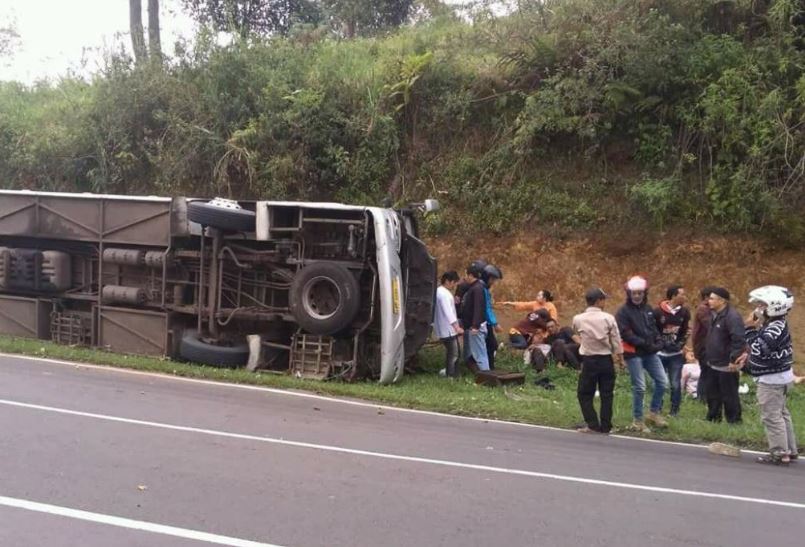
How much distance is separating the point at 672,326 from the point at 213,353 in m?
6.50

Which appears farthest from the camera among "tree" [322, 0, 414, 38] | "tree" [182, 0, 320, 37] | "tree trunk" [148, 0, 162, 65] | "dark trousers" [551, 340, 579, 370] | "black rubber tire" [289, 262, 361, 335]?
"tree" [182, 0, 320, 37]

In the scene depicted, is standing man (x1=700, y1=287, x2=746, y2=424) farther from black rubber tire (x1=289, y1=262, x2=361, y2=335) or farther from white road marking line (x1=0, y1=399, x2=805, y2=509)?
black rubber tire (x1=289, y1=262, x2=361, y2=335)

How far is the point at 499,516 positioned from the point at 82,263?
9.67m

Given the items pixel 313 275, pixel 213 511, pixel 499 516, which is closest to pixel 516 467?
pixel 499 516

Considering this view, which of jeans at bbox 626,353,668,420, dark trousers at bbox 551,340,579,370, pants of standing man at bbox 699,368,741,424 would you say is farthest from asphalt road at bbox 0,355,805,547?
dark trousers at bbox 551,340,579,370

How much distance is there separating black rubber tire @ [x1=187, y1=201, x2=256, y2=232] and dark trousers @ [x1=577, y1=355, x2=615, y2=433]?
531cm

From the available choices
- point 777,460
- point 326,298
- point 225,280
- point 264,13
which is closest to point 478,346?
point 326,298

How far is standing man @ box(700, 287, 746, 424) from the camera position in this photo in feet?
28.0

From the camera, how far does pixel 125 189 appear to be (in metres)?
19.5

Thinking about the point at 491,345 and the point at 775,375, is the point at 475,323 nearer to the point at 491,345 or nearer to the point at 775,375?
the point at 491,345

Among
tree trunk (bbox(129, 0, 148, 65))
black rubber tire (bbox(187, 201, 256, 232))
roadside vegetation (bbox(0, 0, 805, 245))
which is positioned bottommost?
black rubber tire (bbox(187, 201, 256, 232))

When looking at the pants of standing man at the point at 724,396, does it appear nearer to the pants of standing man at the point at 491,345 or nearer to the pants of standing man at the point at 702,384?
the pants of standing man at the point at 702,384

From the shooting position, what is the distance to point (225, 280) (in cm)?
1139

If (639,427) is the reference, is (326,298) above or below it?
above
